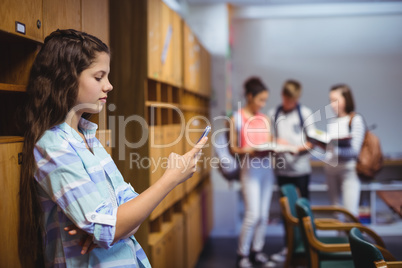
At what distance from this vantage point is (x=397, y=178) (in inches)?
217

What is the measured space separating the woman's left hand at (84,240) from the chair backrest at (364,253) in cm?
100

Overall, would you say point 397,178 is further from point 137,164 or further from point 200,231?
point 137,164

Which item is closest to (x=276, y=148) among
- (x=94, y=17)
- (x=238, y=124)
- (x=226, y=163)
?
Result: (x=238, y=124)

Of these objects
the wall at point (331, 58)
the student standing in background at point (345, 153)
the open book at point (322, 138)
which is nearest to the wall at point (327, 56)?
the wall at point (331, 58)

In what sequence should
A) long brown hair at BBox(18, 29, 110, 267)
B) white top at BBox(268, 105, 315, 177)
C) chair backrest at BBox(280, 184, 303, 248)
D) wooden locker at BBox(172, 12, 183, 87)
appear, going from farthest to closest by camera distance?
white top at BBox(268, 105, 315, 177)
wooden locker at BBox(172, 12, 183, 87)
chair backrest at BBox(280, 184, 303, 248)
long brown hair at BBox(18, 29, 110, 267)

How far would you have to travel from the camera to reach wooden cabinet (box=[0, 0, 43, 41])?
130 centimetres

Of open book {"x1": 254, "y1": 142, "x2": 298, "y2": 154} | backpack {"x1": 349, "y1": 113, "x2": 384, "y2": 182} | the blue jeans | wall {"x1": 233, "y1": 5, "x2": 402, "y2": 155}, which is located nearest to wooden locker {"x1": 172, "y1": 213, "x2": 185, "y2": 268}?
the blue jeans

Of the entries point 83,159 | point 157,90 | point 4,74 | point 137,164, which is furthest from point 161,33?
point 83,159

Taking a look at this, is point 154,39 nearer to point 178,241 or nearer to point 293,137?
point 178,241

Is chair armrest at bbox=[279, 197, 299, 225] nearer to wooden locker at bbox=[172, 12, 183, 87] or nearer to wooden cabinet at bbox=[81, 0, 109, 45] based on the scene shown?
wooden locker at bbox=[172, 12, 183, 87]

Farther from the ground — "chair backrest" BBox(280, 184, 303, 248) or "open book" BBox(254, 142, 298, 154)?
"open book" BBox(254, 142, 298, 154)

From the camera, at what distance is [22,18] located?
1389 millimetres

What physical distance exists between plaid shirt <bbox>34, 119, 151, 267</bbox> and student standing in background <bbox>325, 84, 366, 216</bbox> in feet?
9.01

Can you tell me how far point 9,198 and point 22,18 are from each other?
1.83 feet
